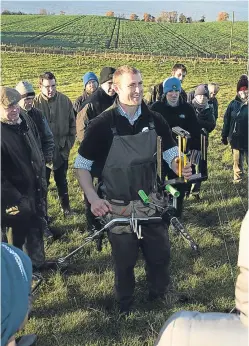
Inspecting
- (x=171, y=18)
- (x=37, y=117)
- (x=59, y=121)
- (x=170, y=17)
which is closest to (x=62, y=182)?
(x=59, y=121)

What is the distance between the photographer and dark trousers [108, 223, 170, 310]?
4363mm

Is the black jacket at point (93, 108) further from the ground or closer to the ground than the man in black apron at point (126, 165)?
further from the ground

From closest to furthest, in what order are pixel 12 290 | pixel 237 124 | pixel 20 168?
pixel 12 290 → pixel 20 168 → pixel 237 124

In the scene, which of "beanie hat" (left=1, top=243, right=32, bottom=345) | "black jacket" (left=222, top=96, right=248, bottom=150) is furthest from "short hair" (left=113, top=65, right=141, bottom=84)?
"black jacket" (left=222, top=96, right=248, bottom=150)

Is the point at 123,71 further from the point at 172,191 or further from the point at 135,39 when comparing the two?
the point at 135,39

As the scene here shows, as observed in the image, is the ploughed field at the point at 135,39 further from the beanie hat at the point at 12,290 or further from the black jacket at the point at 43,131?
the beanie hat at the point at 12,290

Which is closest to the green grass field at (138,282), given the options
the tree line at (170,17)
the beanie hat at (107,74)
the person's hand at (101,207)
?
the person's hand at (101,207)

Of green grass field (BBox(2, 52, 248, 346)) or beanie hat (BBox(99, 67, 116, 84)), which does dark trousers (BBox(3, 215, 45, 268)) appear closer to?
green grass field (BBox(2, 52, 248, 346))

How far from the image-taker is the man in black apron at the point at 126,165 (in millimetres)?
4168

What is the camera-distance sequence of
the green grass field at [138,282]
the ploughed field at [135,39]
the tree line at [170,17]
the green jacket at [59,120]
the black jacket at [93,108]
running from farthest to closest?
the tree line at [170,17] → the ploughed field at [135,39] → the green jacket at [59,120] → the black jacket at [93,108] → the green grass field at [138,282]

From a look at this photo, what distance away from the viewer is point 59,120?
6.68 m

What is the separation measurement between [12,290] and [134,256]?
2.55 metres

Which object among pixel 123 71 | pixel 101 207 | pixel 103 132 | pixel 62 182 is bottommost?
pixel 62 182

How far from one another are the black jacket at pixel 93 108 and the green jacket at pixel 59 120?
0.38 metres
